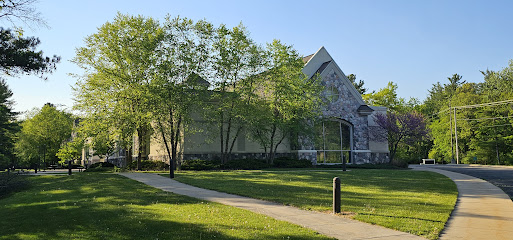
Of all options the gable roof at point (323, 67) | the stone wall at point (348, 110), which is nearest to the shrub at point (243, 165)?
the stone wall at point (348, 110)

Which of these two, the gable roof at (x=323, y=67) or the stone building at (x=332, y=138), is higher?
the gable roof at (x=323, y=67)

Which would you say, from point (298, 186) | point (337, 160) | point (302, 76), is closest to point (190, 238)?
point (298, 186)

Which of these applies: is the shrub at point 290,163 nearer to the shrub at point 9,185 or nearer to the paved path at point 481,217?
the paved path at point 481,217

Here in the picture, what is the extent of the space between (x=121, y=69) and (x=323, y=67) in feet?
59.7

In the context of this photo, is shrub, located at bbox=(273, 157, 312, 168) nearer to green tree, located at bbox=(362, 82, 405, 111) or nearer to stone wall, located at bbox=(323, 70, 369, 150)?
stone wall, located at bbox=(323, 70, 369, 150)

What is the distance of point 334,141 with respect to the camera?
34.8 meters

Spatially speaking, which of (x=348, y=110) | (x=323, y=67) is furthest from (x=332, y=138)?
(x=323, y=67)

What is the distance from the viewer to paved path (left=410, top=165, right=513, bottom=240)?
7754 mm

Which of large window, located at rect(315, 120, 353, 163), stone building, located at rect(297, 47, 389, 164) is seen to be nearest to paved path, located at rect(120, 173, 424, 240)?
large window, located at rect(315, 120, 353, 163)

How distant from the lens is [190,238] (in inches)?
294

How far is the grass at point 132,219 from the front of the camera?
25.9 feet

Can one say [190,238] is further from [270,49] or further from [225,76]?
[270,49]

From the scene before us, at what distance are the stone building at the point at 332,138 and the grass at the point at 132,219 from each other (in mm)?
17446

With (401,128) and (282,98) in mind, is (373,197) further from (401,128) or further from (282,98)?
(401,128)
